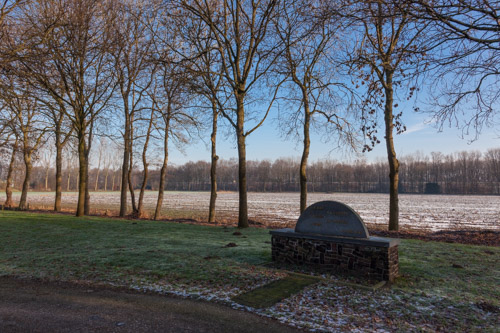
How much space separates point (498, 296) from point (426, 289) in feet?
3.67

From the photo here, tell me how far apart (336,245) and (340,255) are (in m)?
0.23

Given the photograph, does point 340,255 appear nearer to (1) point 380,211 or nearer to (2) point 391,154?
(2) point 391,154

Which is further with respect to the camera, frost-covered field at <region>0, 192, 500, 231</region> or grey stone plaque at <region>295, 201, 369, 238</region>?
frost-covered field at <region>0, 192, 500, 231</region>

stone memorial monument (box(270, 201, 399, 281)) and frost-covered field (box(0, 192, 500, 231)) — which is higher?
stone memorial monument (box(270, 201, 399, 281))

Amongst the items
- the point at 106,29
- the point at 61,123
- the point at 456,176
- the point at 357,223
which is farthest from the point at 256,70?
the point at 456,176

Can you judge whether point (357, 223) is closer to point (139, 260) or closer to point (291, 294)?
point (291, 294)

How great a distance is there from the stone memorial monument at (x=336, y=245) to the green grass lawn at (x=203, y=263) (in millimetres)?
525

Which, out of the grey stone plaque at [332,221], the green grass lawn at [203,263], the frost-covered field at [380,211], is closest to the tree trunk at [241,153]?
the green grass lawn at [203,263]

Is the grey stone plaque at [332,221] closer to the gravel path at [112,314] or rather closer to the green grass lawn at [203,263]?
the green grass lawn at [203,263]

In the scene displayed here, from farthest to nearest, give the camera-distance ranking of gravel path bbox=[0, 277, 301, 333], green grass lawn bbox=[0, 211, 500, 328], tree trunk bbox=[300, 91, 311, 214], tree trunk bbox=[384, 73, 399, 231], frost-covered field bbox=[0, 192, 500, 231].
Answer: frost-covered field bbox=[0, 192, 500, 231], tree trunk bbox=[300, 91, 311, 214], tree trunk bbox=[384, 73, 399, 231], green grass lawn bbox=[0, 211, 500, 328], gravel path bbox=[0, 277, 301, 333]

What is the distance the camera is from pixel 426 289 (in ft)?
19.1

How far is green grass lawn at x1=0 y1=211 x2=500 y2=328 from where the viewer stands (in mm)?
5965

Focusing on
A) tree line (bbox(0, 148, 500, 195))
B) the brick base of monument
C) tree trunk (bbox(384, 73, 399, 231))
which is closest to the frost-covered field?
tree trunk (bbox(384, 73, 399, 231))

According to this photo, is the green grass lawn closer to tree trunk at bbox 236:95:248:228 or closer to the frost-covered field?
tree trunk at bbox 236:95:248:228
